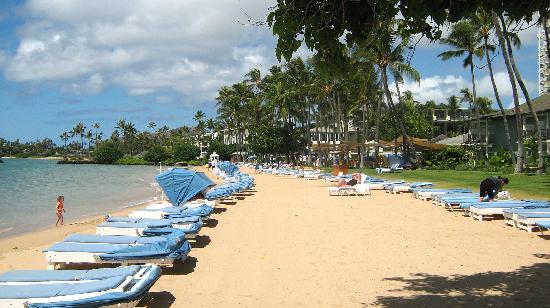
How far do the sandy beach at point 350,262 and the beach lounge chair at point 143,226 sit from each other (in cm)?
50

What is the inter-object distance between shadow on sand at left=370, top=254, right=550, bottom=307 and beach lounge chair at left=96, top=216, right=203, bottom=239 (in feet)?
14.4

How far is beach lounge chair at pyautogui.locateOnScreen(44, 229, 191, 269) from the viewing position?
7742mm

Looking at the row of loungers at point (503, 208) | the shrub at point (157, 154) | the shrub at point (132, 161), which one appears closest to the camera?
the row of loungers at point (503, 208)

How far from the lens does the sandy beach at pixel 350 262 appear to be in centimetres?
693

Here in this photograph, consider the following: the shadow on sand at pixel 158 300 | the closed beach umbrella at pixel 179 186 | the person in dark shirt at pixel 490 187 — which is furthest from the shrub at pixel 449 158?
the shadow on sand at pixel 158 300

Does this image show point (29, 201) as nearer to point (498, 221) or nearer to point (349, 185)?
point (349, 185)

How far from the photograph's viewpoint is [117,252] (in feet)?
25.6

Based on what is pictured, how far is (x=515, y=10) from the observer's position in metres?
4.56

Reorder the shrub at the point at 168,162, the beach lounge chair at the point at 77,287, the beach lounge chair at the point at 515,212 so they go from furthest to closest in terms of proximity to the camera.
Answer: the shrub at the point at 168,162 → the beach lounge chair at the point at 515,212 → the beach lounge chair at the point at 77,287

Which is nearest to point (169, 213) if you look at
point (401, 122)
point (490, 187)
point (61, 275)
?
point (61, 275)

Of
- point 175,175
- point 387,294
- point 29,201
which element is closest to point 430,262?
point 387,294

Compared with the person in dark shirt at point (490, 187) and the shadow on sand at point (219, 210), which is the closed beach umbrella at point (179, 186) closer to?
the shadow on sand at point (219, 210)

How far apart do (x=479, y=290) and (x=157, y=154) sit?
112 meters

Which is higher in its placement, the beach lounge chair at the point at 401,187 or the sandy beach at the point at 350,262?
the beach lounge chair at the point at 401,187
